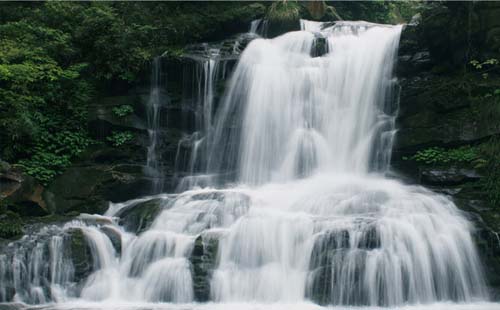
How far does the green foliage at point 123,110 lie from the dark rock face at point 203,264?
561 cm

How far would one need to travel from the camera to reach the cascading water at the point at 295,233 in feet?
29.7

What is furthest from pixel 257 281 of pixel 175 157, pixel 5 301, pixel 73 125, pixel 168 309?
pixel 73 125

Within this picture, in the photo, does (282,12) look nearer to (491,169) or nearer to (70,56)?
(70,56)

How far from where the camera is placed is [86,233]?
403 inches

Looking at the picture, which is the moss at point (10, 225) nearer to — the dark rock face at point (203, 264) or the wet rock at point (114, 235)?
the wet rock at point (114, 235)

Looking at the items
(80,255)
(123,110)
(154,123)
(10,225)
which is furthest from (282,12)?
(10,225)

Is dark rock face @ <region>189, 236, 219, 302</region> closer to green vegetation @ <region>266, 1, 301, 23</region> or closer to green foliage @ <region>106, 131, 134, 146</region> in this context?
green foliage @ <region>106, 131, 134, 146</region>

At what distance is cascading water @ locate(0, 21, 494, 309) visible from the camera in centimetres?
905

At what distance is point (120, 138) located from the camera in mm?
14086

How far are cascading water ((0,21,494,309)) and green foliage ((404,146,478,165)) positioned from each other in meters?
0.79

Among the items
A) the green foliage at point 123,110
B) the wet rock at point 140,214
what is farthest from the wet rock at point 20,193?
the green foliage at point 123,110

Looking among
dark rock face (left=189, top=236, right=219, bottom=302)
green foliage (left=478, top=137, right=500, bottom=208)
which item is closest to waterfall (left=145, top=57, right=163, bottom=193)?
dark rock face (left=189, top=236, right=219, bottom=302)

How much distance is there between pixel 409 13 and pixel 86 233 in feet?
62.4

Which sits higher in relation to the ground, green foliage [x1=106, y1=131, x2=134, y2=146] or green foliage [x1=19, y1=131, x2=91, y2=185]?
green foliage [x1=106, y1=131, x2=134, y2=146]
